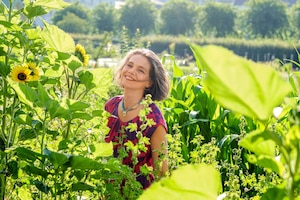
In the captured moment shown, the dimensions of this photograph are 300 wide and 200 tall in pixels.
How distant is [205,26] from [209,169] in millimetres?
52977

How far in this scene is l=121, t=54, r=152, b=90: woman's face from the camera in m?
2.25

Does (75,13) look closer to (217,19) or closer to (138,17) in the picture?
(138,17)

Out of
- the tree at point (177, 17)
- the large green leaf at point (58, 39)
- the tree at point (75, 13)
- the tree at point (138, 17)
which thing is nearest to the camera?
the large green leaf at point (58, 39)

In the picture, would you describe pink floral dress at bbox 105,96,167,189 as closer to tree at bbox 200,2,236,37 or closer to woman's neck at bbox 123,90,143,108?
woman's neck at bbox 123,90,143,108

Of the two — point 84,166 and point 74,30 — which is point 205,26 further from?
point 84,166

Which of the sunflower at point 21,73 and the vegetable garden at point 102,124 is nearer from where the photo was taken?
the vegetable garden at point 102,124

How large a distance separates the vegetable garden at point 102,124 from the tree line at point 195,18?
4617 cm

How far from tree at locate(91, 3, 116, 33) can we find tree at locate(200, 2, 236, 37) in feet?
25.9

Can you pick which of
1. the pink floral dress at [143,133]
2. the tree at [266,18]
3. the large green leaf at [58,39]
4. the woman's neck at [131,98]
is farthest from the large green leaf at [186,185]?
the tree at [266,18]

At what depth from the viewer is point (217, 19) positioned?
52.1m

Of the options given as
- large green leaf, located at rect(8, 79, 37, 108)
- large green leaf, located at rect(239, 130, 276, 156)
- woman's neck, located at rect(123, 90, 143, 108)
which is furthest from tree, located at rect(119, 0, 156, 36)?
large green leaf, located at rect(239, 130, 276, 156)

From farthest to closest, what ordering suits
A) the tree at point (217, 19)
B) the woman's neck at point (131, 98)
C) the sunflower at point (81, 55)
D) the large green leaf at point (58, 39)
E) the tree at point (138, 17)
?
the tree at point (138, 17) < the tree at point (217, 19) < the woman's neck at point (131, 98) < the sunflower at point (81, 55) < the large green leaf at point (58, 39)

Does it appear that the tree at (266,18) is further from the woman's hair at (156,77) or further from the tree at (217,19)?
the woman's hair at (156,77)

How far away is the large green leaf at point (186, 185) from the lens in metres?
0.37
